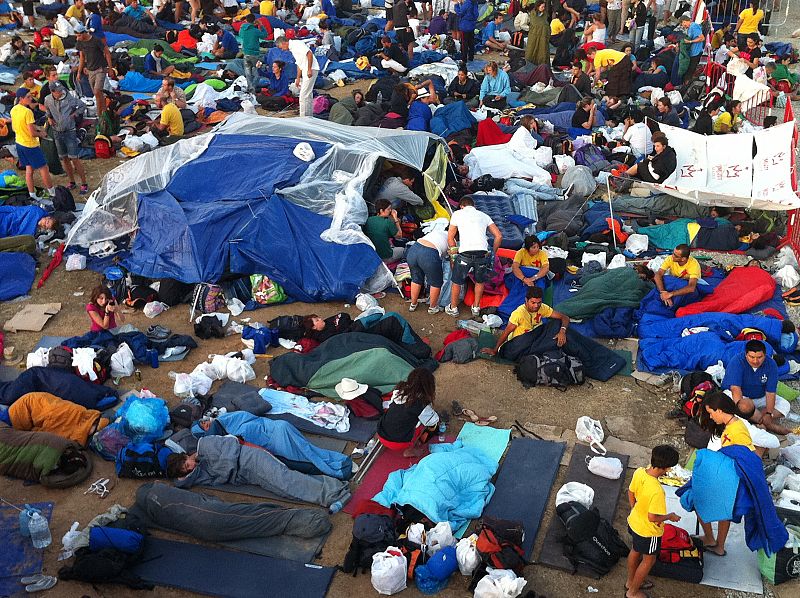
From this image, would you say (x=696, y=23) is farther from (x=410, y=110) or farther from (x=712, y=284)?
(x=712, y=284)

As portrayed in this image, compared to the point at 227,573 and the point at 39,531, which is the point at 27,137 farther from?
the point at 227,573

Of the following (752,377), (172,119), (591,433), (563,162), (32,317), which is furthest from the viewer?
(172,119)

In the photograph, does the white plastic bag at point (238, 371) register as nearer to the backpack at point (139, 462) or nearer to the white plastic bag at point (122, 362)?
the white plastic bag at point (122, 362)

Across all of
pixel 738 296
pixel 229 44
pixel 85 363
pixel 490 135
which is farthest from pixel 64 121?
pixel 738 296

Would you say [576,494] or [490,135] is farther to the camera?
[490,135]

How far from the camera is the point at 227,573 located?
7.12m

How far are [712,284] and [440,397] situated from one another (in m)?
3.88

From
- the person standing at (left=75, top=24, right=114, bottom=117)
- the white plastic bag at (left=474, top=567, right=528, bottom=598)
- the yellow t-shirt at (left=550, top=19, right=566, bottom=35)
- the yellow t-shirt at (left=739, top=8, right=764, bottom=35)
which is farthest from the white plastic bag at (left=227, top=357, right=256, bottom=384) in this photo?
the yellow t-shirt at (left=739, top=8, right=764, bottom=35)

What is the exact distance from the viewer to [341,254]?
1109 centimetres

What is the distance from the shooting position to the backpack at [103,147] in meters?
15.3

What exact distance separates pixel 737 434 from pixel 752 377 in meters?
1.63

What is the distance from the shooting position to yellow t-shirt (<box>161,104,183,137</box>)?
15.6 meters

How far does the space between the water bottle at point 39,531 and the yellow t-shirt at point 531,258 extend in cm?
608

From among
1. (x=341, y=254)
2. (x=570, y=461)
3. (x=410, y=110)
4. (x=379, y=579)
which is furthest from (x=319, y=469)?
(x=410, y=110)
